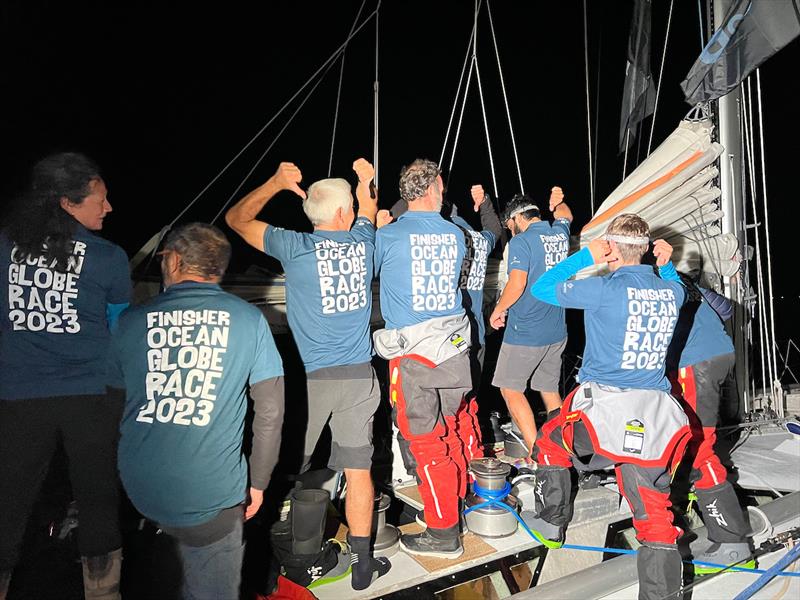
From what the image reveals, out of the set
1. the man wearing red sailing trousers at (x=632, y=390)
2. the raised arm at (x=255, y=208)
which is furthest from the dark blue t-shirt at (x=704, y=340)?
the raised arm at (x=255, y=208)

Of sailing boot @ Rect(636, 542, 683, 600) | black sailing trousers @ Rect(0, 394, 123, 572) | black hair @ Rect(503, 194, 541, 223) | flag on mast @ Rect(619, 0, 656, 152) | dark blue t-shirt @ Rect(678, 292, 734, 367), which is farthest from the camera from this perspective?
flag on mast @ Rect(619, 0, 656, 152)

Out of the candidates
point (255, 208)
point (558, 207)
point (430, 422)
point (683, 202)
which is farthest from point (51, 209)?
point (683, 202)

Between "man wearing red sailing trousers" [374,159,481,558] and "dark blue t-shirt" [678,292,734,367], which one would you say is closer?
"man wearing red sailing trousers" [374,159,481,558]

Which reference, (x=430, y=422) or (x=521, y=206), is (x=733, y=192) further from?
(x=430, y=422)

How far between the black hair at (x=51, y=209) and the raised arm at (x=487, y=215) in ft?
6.88

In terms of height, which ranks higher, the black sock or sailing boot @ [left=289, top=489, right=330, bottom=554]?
sailing boot @ [left=289, top=489, right=330, bottom=554]

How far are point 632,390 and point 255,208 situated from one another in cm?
180

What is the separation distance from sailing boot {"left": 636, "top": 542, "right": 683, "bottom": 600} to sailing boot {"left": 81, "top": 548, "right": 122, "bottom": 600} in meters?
2.04

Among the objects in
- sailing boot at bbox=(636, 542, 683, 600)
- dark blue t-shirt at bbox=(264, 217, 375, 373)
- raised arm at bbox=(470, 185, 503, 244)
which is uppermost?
raised arm at bbox=(470, 185, 503, 244)

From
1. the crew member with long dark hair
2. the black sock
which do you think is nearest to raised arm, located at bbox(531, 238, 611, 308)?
the black sock

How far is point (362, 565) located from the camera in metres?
2.24

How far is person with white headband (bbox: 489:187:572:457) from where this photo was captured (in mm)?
3281

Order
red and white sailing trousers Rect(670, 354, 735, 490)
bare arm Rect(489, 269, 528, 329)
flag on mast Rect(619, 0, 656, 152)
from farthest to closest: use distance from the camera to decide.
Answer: flag on mast Rect(619, 0, 656, 152) < bare arm Rect(489, 269, 528, 329) < red and white sailing trousers Rect(670, 354, 735, 490)

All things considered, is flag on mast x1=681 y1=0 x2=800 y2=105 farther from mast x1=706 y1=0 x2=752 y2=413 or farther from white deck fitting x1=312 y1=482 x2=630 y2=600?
white deck fitting x1=312 y1=482 x2=630 y2=600
